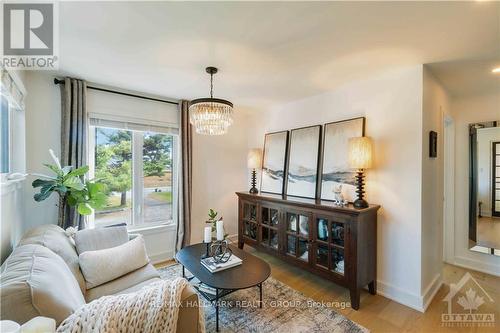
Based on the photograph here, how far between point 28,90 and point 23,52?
0.73m

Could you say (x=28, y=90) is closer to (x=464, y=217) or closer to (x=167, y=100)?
(x=167, y=100)

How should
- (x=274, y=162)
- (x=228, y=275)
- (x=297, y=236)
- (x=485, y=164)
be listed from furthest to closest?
(x=274, y=162) < (x=485, y=164) < (x=297, y=236) < (x=228, y=275)

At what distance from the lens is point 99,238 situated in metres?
2.08

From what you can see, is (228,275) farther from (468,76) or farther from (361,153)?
(468,76)

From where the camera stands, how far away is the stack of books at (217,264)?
81.3 inches

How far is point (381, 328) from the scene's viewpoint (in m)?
1.94

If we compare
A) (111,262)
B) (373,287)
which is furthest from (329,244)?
(111,262)

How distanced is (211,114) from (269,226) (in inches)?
69.2

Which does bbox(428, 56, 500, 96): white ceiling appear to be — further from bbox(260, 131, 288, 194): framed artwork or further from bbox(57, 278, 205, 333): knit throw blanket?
bbox(57, 278, 205, 333): knit throw blanket

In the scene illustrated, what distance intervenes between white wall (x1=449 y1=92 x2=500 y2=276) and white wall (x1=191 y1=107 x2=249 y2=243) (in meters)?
3.17

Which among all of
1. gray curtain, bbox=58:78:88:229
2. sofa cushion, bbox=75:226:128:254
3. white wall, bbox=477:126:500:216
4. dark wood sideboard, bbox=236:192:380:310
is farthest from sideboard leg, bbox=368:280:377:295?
gray curtain, bbox=58:78:88:229

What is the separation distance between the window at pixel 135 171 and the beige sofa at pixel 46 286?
48.8 inches

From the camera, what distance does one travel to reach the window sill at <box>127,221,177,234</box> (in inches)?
125

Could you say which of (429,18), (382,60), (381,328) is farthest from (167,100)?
(381,328)
